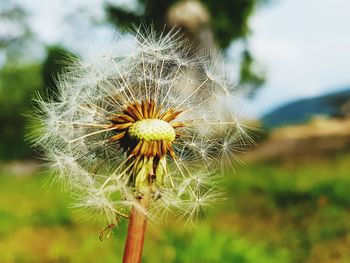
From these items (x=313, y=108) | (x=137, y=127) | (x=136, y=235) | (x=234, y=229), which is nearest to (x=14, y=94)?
(x=313, y=108)

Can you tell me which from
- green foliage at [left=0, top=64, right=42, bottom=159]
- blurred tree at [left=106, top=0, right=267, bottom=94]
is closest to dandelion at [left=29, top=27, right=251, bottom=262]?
blurred tree at [left=106, top=0, right=267, bottom=94]

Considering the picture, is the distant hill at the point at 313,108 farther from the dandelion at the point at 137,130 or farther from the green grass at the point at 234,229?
the dandelion at the point at 137,130

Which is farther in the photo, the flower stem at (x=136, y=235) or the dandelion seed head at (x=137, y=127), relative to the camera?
the dandelion seed head at (x=137, y=127)

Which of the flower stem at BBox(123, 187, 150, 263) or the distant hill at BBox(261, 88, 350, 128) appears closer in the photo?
the flower stem at BBox(123, 187, 150, 263)

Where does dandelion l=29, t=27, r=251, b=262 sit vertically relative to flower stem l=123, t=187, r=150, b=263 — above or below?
above

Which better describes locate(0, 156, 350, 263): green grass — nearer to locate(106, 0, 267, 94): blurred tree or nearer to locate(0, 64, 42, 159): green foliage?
locate(106, 0, 267, 94): blurred tree

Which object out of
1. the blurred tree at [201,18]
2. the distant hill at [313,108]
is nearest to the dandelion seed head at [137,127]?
the blurred tree at [201,18]

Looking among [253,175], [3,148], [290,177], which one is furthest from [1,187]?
[3,148]

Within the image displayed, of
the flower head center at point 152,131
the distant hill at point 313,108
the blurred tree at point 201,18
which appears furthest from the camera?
the distant hill at point 313,108
